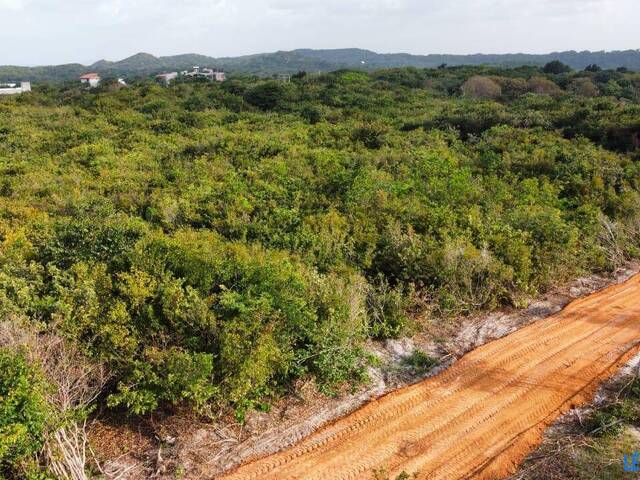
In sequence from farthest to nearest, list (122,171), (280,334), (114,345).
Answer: (122,171) < (280,334) < (114,345)

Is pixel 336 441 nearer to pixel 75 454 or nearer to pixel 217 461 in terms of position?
pixel 217 461

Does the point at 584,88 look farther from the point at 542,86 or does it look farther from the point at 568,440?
the point at 568,440

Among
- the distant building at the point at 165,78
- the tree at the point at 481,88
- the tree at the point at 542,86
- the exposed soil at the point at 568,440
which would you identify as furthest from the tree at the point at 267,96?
the exposed soil at the point at 568,440

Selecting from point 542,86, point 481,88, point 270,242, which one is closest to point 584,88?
point 542,86

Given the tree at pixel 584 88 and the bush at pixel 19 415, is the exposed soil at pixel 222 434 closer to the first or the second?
the bush at pixel 19 415

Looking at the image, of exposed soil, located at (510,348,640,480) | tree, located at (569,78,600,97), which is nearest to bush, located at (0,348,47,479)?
exposed soil, located at (510,348,640,480)

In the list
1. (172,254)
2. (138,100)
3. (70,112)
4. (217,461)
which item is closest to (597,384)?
(217,461)

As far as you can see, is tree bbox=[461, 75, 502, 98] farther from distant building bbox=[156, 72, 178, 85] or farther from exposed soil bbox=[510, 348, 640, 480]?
distant building bbox=[156, 72, 178, 85]
